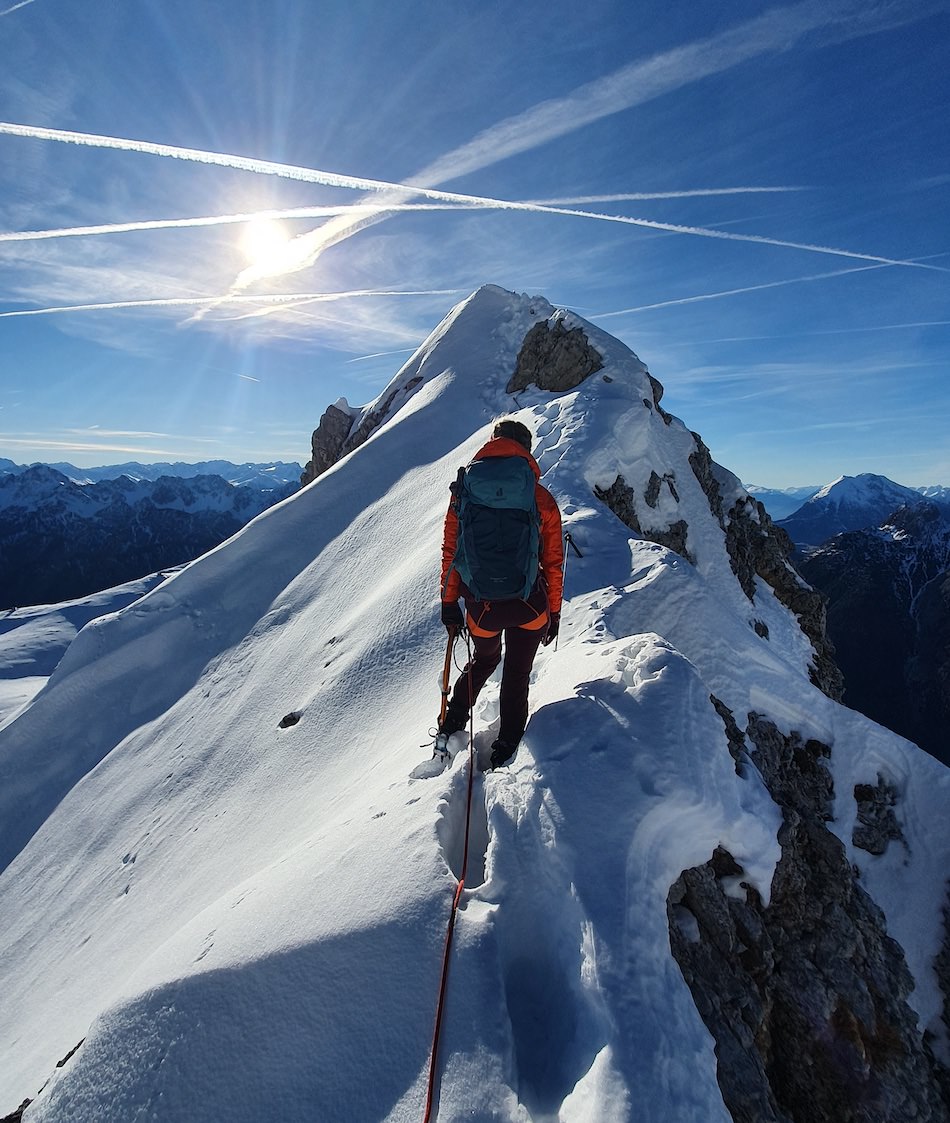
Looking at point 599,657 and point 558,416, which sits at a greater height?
point 558,416

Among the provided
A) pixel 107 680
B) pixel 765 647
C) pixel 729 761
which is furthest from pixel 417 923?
pixel 107 680

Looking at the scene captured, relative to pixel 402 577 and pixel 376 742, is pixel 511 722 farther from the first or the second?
pixel 402 577

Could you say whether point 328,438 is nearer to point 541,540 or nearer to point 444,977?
point 541,540

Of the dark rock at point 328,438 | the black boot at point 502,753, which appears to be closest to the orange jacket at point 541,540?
the black boot at point 502,753

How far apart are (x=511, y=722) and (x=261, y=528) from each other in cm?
1806

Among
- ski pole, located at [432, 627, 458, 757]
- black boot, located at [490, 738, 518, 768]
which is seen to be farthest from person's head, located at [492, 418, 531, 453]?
black boot, located at [490, 738, 518, 768]

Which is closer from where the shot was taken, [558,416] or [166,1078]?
[166,1078]

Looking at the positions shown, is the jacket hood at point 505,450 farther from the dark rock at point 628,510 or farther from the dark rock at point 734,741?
the dark rock at point 628,510

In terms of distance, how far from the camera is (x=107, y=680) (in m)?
16.4

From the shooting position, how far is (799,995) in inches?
185

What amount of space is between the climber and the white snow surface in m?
0.61

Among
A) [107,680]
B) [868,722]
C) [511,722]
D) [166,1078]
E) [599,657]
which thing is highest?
[599,657]

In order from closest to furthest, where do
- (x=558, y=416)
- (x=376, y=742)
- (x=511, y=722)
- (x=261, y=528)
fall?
(x=511, y=722)
(x=376, y=742)
(x=558, y=416)
(x=261, y=528)

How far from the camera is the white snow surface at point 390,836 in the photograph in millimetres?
3490
